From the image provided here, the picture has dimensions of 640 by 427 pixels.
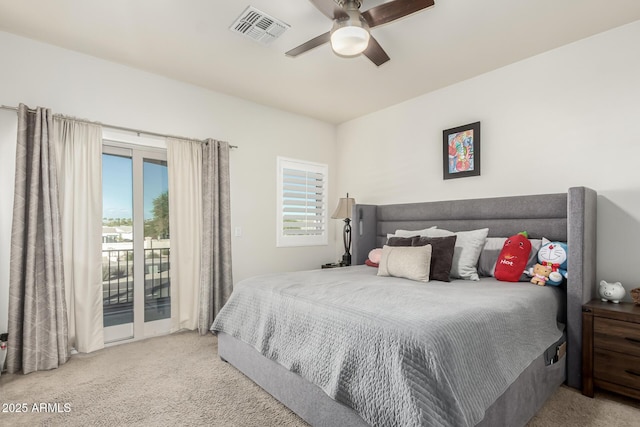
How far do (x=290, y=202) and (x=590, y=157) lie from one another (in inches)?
124

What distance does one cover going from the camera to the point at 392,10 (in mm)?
1968

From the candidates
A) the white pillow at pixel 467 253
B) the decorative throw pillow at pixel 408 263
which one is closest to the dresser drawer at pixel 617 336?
the white pillow at pixel 467 253

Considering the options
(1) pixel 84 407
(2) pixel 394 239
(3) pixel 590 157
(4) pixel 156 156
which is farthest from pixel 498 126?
(1) pixel 84 407

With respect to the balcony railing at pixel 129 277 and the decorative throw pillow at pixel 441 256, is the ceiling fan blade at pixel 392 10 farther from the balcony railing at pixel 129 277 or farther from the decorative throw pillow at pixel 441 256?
the balcony railing at pixel 129 277

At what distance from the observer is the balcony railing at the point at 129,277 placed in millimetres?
3379

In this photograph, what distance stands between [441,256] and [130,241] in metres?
2.94

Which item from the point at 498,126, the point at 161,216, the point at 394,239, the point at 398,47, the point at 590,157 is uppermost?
the point at 398,47

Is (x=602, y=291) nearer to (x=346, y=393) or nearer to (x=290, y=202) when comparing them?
(x=346, y=393)

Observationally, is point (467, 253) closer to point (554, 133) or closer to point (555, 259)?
point (555, 259)

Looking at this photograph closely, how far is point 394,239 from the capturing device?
319cm

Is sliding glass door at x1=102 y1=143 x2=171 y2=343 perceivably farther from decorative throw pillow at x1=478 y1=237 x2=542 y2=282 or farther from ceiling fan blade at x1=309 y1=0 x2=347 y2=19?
decorative throw pillow at x1=478 y1=237 x2=542 y2=282

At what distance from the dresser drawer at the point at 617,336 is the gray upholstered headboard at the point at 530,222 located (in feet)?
0.36

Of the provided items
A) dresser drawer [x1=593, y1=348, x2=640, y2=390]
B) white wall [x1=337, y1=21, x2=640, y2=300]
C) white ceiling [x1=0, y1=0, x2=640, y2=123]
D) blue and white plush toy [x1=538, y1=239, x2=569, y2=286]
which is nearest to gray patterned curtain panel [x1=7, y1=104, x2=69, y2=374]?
white ceiling [x1=0, y1=0, x2=640, y2=123]

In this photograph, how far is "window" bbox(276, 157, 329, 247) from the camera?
435 cm
